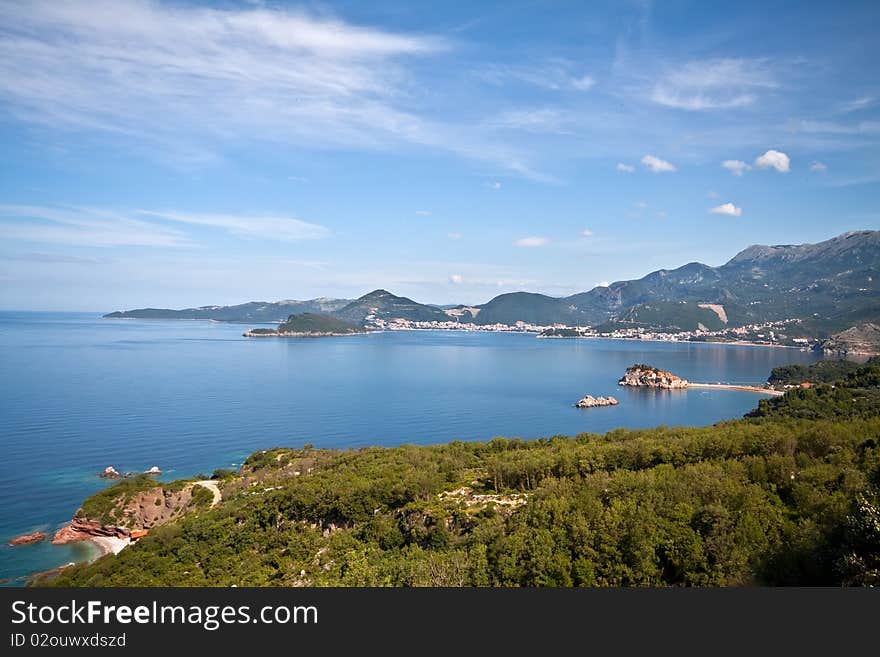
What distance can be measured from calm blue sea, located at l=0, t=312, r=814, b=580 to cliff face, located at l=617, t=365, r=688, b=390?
3054 millimetres

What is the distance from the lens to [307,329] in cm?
17325

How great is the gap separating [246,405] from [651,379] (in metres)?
58.1

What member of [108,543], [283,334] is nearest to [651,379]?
[108,543]

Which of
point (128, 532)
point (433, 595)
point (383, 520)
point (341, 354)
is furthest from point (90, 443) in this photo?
point (341, 354)

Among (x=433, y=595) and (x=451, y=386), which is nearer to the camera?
(x=433, y=595)

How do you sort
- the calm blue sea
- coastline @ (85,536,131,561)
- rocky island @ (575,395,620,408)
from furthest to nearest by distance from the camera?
rocky island @ (575,395,620,408) < the calm blue sea < coastline @ (85,536,131,561)

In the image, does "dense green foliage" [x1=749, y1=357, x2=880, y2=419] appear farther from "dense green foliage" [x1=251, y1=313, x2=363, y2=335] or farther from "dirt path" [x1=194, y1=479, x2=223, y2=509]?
"dense green foliage" [x1=251, y1=313, x2=363, y2=335]

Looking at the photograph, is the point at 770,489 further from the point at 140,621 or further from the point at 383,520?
the point at 140,621

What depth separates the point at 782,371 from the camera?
79000mm

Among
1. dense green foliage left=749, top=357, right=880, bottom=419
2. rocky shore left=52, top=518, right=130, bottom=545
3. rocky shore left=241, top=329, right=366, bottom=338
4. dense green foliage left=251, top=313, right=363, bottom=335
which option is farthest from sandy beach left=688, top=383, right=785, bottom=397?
dense green foliage left=251, top=313, right=363, bottom=335

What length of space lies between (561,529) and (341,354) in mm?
108817

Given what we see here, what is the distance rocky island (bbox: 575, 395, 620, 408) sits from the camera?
66.2m

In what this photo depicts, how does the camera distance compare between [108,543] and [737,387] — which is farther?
[737,387]

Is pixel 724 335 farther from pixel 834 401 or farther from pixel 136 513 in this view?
pixel 136 513
